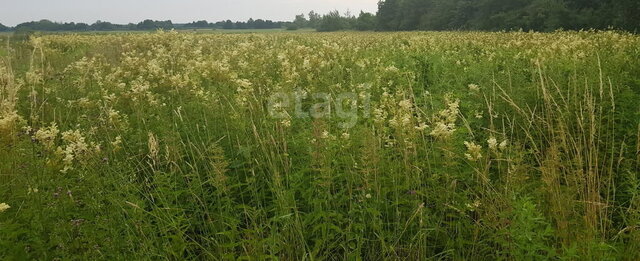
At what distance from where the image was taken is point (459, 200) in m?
3.06

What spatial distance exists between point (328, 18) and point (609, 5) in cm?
5468

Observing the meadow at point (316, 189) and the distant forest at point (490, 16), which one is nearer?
the meadow at point (316, 189)

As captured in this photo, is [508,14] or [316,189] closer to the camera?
[316,189]

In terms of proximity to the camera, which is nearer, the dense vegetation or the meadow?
the meadow

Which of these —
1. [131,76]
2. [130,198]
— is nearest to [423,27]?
[131,76]

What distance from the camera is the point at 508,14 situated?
1533 inches

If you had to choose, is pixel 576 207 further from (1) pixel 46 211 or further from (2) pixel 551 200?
(1) pixel 46 211

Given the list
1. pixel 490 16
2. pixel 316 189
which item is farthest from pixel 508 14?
pixel 316 189

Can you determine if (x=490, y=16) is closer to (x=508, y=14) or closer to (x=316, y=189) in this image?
(x=508, y=14)

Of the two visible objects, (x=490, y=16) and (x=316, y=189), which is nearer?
(x=316, y=189)

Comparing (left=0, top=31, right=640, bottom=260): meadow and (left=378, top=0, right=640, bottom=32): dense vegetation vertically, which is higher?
(left=378, top=0, right=640, bottom=32): dense vegetation

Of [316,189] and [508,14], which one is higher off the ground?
[508,14]

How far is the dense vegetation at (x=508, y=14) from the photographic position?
26.6m

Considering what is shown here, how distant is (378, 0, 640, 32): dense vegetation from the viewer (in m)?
26.6
